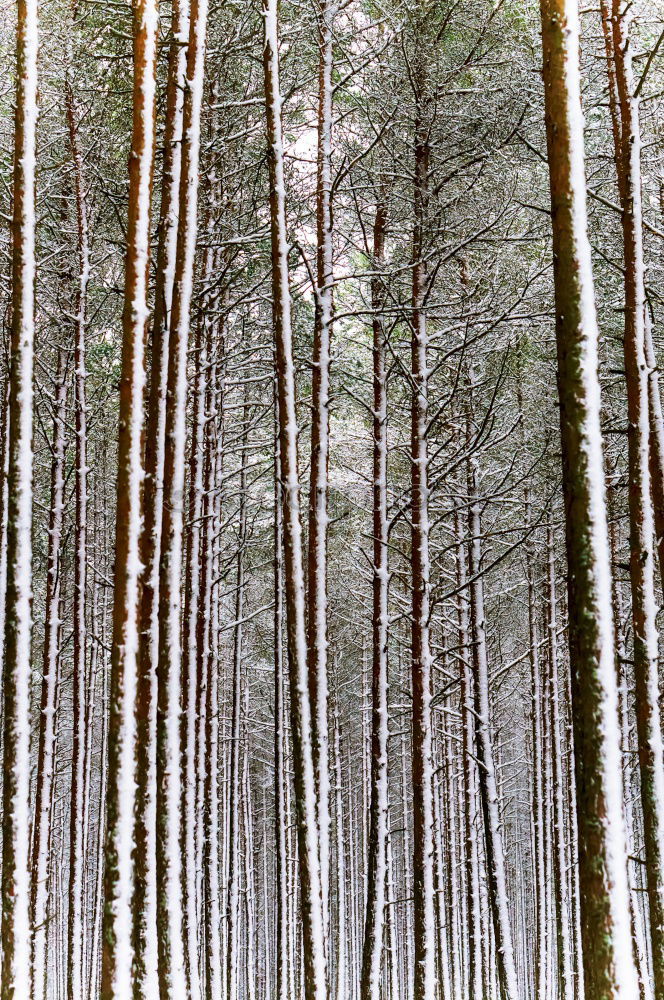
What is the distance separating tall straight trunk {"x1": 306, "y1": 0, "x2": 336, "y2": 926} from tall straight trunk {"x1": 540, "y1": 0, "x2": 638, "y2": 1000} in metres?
3.62

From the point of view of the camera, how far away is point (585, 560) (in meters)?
4.66

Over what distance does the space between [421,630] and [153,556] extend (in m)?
2.92

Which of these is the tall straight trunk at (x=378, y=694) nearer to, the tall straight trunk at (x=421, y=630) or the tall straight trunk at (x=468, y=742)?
the tall straight trunk at (x=421, y=630)

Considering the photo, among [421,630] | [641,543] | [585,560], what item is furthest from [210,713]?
[585,560]

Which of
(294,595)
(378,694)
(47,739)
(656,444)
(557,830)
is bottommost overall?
(557,830)

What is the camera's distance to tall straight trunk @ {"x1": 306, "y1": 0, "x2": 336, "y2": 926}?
807 cm

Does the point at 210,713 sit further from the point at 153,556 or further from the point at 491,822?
the point at 153,556

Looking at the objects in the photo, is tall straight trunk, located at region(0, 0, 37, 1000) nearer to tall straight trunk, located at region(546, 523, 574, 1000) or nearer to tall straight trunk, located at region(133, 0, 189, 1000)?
tall straight trunk, located at region(133, 0, 189, 1000)

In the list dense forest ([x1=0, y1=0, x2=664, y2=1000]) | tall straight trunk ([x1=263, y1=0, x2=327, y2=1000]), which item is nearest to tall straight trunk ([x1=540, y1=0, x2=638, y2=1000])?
dense forest ([x1=0, y1=0, x2=664, y2=1000])

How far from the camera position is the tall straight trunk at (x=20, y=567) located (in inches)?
261

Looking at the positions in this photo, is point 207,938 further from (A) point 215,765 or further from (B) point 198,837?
(A) point 215,765

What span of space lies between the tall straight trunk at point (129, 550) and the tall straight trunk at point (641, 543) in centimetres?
363

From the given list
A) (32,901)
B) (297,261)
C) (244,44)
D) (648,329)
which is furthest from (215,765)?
(244,44)

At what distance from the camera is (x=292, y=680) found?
692 cm
